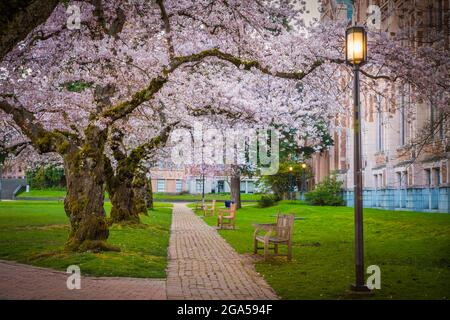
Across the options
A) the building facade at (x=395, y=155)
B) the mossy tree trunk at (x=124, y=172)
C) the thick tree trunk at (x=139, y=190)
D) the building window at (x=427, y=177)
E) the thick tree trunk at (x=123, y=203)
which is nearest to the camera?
the mossy tree trunk at (x=124, y=172)

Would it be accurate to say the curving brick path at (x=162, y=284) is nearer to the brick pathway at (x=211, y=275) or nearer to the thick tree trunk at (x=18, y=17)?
the brick pathway at (x=211, y=275)

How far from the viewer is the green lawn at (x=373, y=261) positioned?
8088 millimetres

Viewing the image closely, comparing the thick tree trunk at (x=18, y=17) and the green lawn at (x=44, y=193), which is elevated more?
the thick tree trunk at (x=18, y=17)

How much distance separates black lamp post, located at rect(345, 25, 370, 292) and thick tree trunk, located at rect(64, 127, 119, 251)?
6.73 meters

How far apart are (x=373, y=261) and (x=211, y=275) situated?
4.49 metres

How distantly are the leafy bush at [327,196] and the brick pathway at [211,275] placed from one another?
30478 millimetres

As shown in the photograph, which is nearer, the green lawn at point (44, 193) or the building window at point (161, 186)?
the green lawn at point (44, 193)

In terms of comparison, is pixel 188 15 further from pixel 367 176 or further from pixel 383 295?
pixel 367 176

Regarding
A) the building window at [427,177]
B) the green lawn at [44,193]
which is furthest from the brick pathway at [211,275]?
the green lawn at [44,193]

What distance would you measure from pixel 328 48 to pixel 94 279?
8.45 metres

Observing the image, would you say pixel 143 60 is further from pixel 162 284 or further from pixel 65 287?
pixel 65 287

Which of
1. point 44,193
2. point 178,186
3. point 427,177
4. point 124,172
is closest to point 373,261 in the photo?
point 124,172

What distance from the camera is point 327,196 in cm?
4488

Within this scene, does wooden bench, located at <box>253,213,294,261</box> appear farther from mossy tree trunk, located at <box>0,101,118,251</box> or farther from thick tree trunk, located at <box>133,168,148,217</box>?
thick tree trunk, located at <box>133,168,148,217</box>
